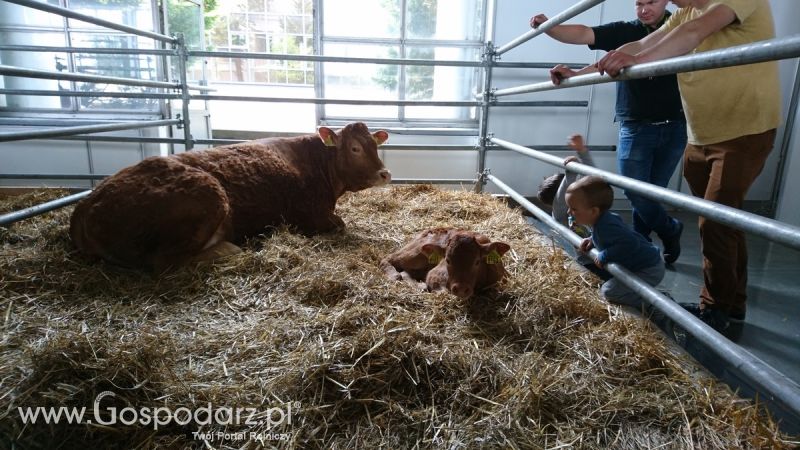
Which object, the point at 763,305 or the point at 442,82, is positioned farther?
the point at 442,82

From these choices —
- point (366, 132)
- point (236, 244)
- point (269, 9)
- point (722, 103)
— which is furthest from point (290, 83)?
point (722, 103)

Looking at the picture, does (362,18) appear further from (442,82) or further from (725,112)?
(725,112)

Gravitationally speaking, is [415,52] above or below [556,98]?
above

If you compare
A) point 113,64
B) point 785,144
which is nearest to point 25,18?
point 113,64

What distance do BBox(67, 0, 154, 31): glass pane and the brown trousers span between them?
21.9 feet

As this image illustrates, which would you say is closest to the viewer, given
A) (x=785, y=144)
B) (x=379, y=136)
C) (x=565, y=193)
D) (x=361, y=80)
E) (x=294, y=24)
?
(x=565, y=193)

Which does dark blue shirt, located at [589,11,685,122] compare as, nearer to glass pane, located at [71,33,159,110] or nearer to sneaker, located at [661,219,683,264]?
sneaker, located at [661,219,683,264]

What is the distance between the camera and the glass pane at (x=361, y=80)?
6.75 m

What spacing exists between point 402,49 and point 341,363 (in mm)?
5854

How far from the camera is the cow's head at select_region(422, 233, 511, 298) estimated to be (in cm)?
237

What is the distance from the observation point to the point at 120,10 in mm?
6324

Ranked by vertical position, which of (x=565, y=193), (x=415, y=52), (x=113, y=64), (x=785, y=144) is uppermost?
(x=415, y=52)

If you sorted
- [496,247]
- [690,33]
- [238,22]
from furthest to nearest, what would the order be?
[238,22] → [496,247] → [690,33]

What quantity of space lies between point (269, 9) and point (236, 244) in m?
5.65
